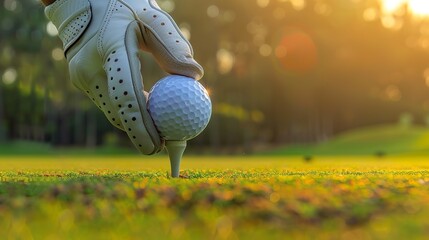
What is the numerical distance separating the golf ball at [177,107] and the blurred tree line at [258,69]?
97.8 ft

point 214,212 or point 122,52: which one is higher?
point 122,52

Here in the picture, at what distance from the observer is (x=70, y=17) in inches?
219

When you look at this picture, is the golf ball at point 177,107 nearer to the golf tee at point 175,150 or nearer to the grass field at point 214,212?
the golf tee at point 175,150

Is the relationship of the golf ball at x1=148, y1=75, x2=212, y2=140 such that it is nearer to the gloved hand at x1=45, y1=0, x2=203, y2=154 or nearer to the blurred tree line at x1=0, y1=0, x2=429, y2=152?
the gloved hand at x1=45, y1=0, x2=203, y2=154

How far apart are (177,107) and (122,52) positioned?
0.70 metres

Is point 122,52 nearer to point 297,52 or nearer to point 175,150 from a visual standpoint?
point 175,150

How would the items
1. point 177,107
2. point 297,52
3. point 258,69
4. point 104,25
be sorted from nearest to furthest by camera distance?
point 177,107, point 104,25, point 297,52, point 258,69

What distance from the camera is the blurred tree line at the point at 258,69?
38.4 metres

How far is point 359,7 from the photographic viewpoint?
1752 inches

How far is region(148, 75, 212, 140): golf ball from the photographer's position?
526cm

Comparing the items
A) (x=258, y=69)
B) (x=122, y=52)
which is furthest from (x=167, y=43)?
(x=258, y=69)

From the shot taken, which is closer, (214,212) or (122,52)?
(214,212)

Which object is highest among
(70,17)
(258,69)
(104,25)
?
(258,69)

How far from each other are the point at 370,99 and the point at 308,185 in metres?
45.5
